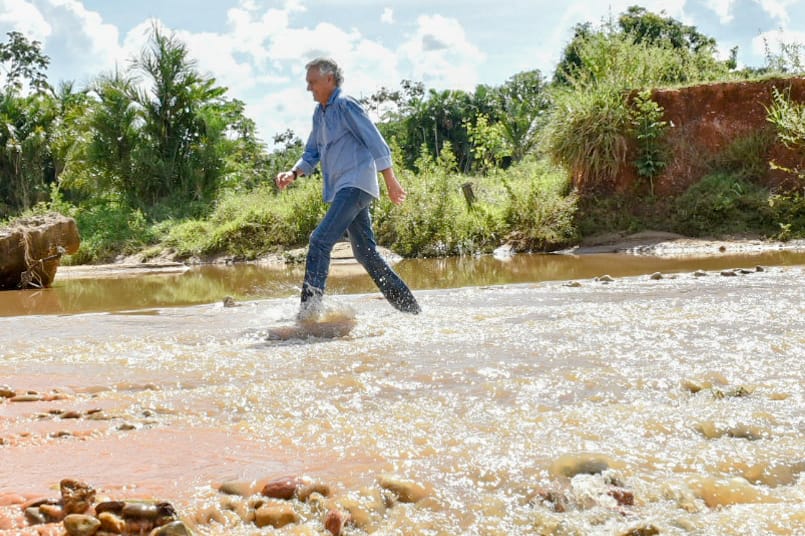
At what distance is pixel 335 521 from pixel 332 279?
7841 millimetres

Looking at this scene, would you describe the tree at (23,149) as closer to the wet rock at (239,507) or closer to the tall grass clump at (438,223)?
the tall grass clump at (438,223)

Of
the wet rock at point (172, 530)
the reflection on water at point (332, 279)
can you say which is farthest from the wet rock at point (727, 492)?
the reflection on water at point (332, 279)

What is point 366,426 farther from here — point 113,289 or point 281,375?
point 113,289

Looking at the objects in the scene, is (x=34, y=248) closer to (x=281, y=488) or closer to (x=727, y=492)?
(x=281, y=488)

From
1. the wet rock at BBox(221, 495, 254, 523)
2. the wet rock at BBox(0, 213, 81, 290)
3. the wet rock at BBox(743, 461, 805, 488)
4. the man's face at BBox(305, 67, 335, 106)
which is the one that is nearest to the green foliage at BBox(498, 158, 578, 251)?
the wet rock at BBox(0, 213, 81, 290)

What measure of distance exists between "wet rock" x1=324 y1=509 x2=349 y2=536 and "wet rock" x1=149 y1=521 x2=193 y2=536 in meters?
0.30

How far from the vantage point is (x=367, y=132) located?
4.67 meters

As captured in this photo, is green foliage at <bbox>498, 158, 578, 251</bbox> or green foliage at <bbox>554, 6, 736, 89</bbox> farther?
green foliage at <bbox>554, 6, 736, 89</bbox>

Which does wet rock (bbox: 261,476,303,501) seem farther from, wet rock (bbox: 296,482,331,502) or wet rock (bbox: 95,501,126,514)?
wet rock (bbox: 95,501,126,514)

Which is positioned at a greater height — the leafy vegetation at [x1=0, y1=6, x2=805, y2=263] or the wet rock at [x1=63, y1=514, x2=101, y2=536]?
the leafy vegetation at [x1=0, y1=6, x2=805, y2=263]

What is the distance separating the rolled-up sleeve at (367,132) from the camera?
4672mm

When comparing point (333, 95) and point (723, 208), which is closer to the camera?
point (333, 95)

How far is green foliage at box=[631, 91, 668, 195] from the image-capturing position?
→ 43.8 ft

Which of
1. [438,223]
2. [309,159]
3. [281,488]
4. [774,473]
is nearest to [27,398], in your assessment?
[281,488]
